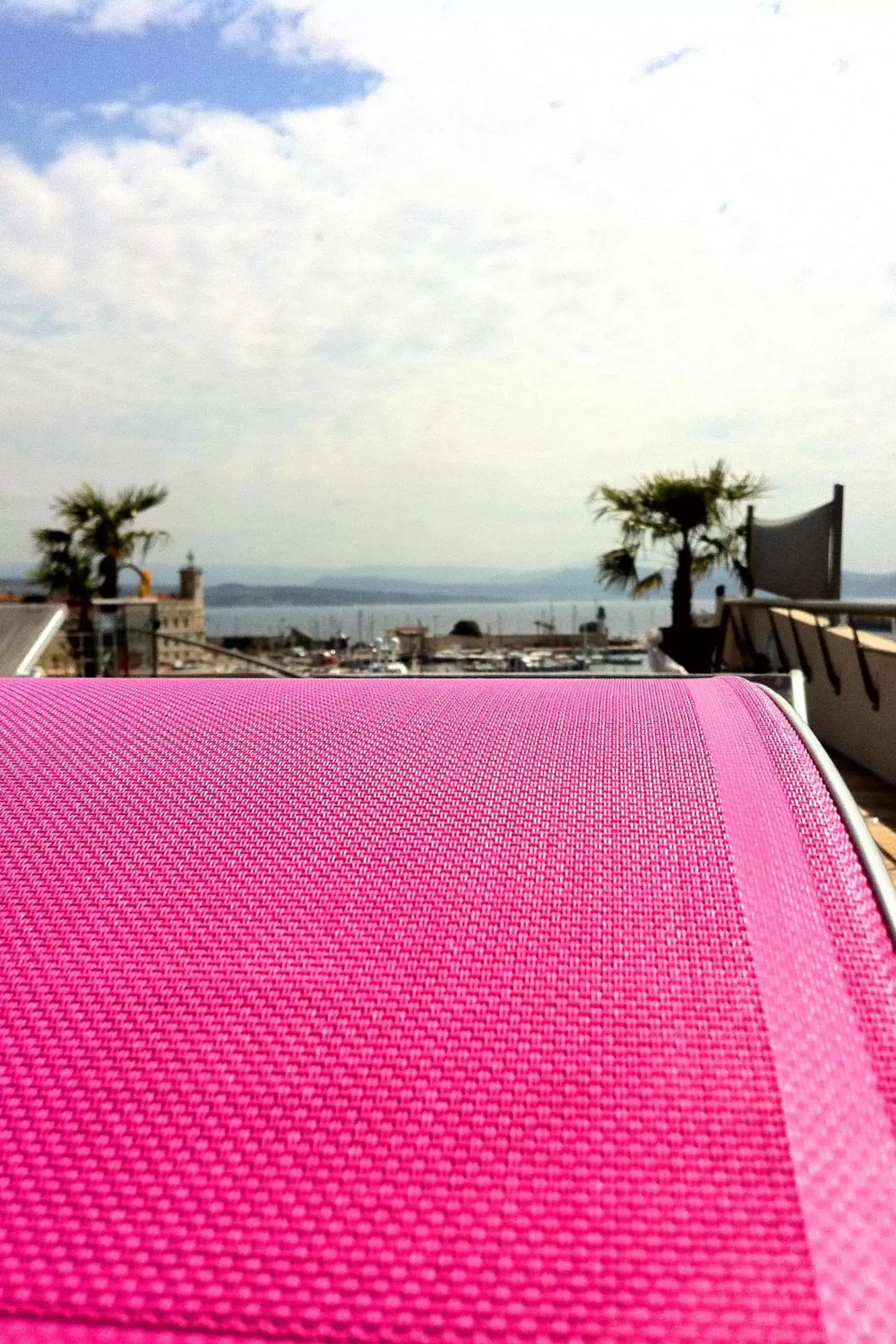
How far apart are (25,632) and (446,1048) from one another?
2.79 meters

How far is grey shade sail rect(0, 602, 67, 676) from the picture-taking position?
274cm

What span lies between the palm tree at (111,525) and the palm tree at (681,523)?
6911mm

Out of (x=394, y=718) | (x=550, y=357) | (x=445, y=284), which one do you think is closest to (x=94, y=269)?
(x=445, y=284)

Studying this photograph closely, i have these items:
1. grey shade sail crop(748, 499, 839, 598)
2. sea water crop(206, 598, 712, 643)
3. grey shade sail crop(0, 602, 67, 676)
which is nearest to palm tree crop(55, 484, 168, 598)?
sea water crop(206, 598, 712, 643)

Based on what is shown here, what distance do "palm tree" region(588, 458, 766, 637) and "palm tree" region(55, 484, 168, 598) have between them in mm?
6911

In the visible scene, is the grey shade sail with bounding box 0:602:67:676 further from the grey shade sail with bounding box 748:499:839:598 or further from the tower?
the tower

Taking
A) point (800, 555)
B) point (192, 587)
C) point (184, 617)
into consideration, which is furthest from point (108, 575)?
point (800, 555)

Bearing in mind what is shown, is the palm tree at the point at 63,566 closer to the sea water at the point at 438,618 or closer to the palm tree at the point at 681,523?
the sea water at the point at 438,618

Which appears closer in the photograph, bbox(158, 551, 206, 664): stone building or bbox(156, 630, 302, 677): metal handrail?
bbox(156, 630, 302, 677): metal handrail

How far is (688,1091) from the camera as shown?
579 millimetres

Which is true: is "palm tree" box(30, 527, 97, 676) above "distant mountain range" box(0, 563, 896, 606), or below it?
above

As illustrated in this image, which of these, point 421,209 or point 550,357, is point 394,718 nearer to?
point 421,209

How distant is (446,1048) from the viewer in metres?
0.60

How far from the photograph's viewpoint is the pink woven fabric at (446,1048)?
48 centimetres
